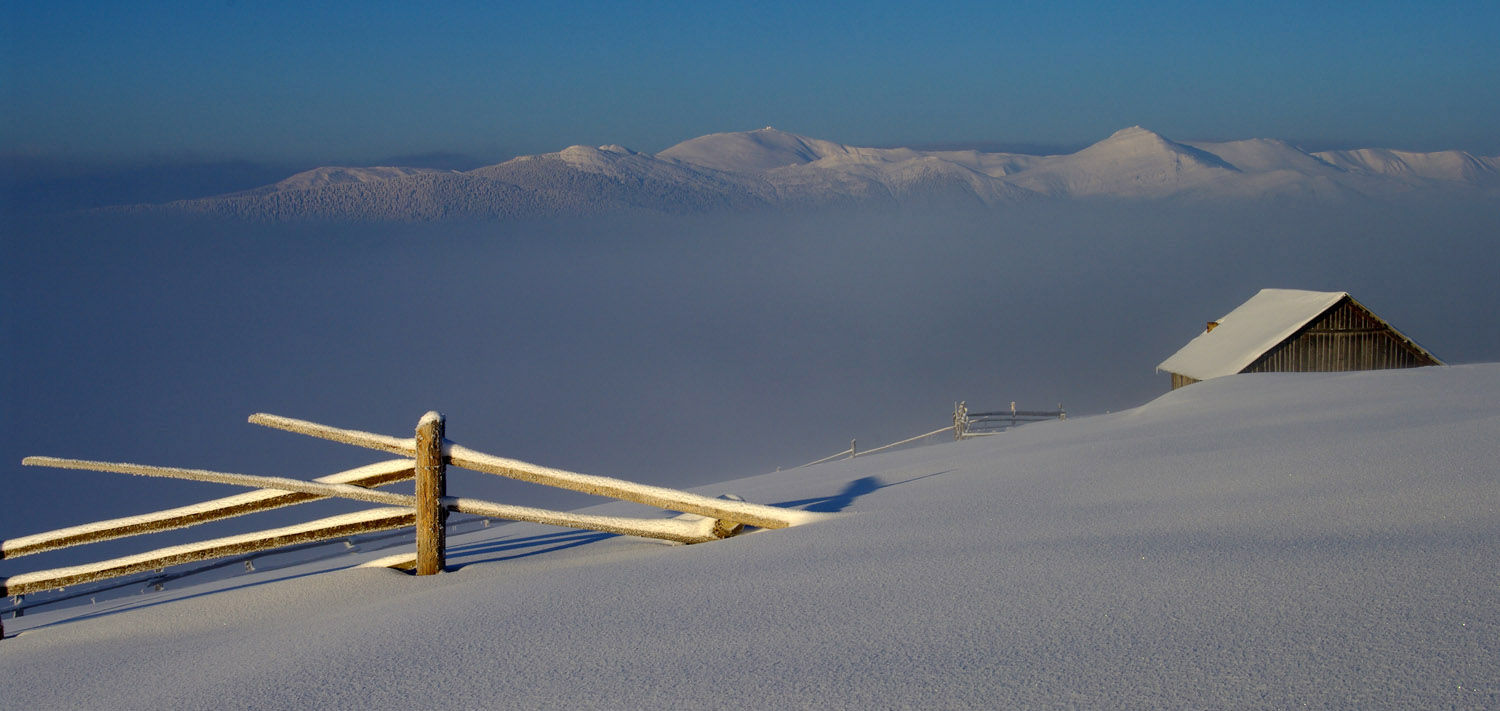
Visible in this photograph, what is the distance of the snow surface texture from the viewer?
3.45 meters

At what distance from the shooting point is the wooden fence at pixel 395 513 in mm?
6371

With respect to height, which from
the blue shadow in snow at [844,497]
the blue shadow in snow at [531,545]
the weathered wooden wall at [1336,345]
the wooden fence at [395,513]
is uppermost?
the weathered wooden wall at [1336,345]

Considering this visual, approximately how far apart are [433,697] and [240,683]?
1064 millimetres

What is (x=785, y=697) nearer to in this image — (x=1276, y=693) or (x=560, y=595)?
(x=1276, y=693)

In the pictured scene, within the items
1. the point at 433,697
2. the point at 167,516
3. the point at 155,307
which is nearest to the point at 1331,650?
the point at 433,697

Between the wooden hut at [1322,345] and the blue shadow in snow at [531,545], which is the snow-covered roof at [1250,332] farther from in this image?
the blue shadow in snow at [531,545]

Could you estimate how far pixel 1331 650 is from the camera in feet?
11.3

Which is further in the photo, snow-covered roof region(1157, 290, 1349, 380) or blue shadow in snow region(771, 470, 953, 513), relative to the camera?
snow-covered roof region(1157, 290, 1349, 380)

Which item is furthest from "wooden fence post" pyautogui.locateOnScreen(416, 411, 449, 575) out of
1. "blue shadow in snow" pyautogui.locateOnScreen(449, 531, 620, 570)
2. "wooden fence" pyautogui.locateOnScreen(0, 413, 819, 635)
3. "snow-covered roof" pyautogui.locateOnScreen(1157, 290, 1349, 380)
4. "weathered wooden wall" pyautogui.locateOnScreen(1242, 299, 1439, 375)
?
"weathered wooden wall" pyautogui.locateOnScreen(1242, 299, 1439, 375)

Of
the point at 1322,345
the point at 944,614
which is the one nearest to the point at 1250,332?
the point at 1322,345

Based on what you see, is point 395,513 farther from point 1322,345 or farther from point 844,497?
point 1322,345

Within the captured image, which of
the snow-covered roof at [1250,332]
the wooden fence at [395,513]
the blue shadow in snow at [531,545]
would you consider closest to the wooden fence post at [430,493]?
the wooden fence at [395,513]

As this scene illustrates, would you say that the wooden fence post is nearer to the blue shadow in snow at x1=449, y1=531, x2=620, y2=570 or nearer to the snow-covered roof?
the blue shadow in snow at x1=449, y1=531, x2=620, y2=570

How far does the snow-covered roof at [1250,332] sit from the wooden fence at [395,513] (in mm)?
21715
